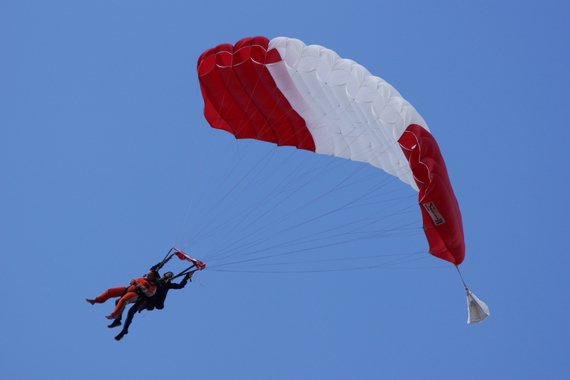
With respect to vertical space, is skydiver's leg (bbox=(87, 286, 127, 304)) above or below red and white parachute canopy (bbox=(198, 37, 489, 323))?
below

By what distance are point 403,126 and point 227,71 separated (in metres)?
3.83

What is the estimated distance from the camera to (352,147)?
21719 mm

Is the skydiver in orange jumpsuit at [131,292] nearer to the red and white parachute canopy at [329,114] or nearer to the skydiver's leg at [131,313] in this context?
the skydiver's leg at [131,313]

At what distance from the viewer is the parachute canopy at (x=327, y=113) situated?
1905 centimetres

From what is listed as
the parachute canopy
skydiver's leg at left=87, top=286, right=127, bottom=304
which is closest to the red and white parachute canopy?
the parachute canopy

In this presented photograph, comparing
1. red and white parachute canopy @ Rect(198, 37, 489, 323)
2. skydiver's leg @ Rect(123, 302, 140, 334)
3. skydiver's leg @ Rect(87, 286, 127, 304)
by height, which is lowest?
skydiver's leg @ Rect(123, 302, 140, 334)

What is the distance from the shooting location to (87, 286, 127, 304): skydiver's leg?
20.2 metres

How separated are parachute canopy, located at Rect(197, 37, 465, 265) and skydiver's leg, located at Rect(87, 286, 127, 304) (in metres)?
3.98

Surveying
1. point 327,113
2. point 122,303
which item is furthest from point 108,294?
point 327,113

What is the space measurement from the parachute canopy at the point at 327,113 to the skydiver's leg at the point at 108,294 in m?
3.98

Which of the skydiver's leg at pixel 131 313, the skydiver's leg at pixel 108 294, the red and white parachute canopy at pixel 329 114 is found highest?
the red and white parachute canopy at pixel 329 114

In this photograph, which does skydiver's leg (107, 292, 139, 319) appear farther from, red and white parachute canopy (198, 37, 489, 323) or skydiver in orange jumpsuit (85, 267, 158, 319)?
red and white parachute canopy (198, 37, 489, 323)

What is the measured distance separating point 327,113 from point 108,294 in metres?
4.82

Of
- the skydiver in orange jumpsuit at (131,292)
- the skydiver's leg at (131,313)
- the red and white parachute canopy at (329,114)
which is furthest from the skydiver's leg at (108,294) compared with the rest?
the red and white parachute canopy at (329,114)
